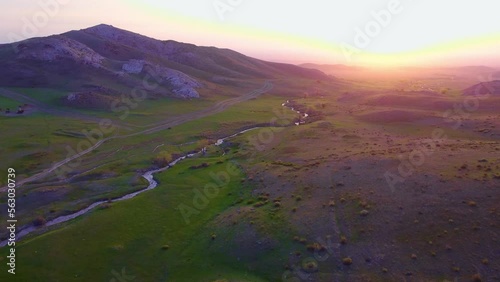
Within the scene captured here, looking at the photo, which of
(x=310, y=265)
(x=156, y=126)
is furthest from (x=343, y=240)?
(x=156, y=126)

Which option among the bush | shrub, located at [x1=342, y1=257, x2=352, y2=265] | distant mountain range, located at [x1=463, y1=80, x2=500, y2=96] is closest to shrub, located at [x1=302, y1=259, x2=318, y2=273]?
shrub, located at [x1=342, y1=257, x2=352, y2=265]

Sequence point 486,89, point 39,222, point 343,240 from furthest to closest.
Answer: point 486,89 → point 39,222 → point 343,240

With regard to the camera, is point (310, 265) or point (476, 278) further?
point (310, 265)

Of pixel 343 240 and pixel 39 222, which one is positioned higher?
pixel 343 240

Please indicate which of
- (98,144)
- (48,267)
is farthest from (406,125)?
(48,267)

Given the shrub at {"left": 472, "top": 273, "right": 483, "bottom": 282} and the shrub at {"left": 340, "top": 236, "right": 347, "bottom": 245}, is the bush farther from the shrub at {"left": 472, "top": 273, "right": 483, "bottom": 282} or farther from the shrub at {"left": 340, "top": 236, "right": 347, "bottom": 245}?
the shrub at {"left": 472, "top": 273, "right": 483, "bottom": 282}

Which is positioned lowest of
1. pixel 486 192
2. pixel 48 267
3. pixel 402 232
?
pixel 48 267

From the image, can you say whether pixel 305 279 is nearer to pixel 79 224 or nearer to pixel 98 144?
pixel 79 224

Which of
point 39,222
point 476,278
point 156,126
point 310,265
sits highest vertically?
point 156,126

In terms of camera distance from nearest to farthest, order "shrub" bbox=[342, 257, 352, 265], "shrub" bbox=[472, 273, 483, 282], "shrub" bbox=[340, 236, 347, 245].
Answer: "shrub" bbox=[472, 273, 483, 282], "shrub" bbox=[342, 257, 352, 265], "shrub" bbox=[340, 236, 347, 245]

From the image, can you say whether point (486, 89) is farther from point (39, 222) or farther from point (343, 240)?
point (39, 222)

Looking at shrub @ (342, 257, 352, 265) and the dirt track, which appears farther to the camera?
the dirt track
